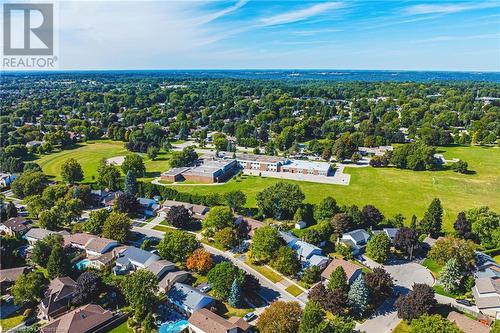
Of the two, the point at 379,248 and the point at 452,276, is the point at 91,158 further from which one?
the point at 452,276

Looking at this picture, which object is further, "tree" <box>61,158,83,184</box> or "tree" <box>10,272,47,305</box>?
"tree" <box>61,158,83,184</box>

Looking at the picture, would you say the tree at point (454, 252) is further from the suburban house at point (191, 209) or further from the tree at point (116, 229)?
the tree at point (116, 229)

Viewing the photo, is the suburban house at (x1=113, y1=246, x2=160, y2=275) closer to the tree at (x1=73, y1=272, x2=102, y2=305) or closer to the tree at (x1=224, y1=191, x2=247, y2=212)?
the tree at (x1=73, y1=272, x2=102, y2=305)

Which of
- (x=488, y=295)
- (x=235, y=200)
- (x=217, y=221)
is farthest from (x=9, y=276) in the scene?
(x=488, y=295)

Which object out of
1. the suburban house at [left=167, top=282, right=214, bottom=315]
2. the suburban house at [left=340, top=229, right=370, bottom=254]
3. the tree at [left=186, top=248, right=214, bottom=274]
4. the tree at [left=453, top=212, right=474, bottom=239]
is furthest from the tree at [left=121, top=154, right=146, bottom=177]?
the tree at [left=453, top=212, right=474, bottom=239]

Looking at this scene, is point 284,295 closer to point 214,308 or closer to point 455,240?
point 214,308

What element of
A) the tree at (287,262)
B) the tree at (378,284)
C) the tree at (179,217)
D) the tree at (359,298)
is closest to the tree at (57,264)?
the tree at (179,217)
